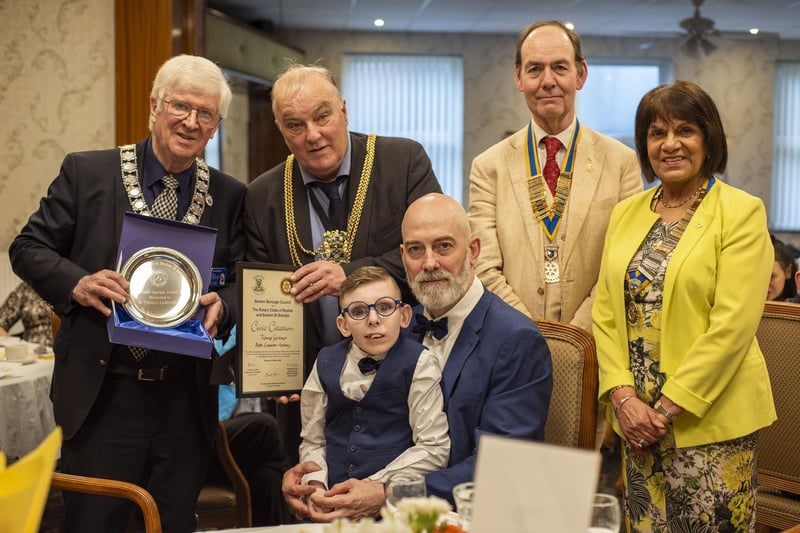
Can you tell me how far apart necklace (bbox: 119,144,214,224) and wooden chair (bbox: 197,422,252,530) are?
1108 mm

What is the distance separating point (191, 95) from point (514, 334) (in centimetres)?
116

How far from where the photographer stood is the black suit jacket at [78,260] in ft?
7.73

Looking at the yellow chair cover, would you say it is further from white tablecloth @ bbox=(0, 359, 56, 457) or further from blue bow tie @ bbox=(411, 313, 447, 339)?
white tablecloth @ bbox=(0, 359, 56, 457)

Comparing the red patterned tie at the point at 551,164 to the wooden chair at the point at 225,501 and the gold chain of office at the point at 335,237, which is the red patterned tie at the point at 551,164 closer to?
the gold chain of office at the point at 335,237

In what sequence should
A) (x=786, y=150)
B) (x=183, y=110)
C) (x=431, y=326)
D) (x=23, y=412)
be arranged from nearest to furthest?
(x=431, y=326) → (x=183, y=110) → (x=23, y=412) → (x=786, y=150)

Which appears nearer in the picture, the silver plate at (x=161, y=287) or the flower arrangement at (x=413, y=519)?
the flower arrangement at (x=413, y=519)

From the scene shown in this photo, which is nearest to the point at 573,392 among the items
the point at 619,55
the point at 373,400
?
the point at 373,400

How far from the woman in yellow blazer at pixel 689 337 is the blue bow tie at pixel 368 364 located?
712 mm

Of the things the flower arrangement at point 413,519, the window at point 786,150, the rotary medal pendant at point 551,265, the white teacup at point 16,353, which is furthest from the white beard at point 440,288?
the window at point 786,150

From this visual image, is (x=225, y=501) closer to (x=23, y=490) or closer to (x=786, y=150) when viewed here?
(x=23, y=490)

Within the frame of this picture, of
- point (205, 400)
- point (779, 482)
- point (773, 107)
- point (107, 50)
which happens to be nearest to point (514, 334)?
point (205, 400)

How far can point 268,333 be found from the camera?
91.5 inches

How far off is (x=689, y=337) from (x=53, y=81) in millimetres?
4847

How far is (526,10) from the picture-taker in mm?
10367
